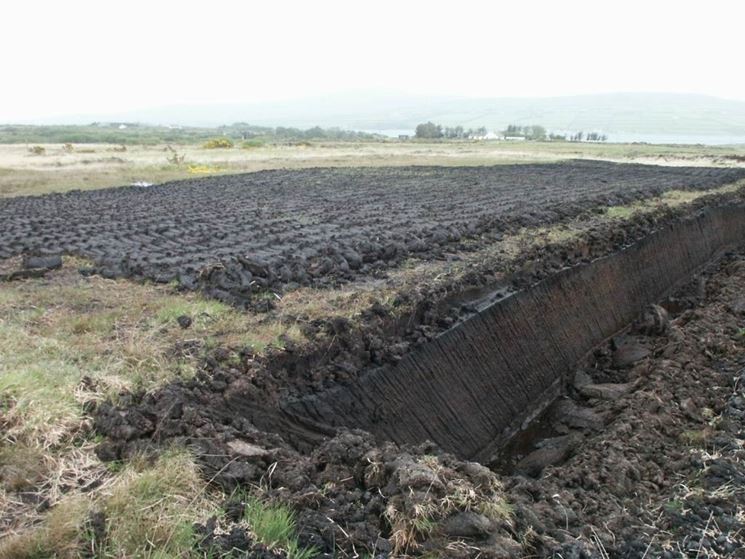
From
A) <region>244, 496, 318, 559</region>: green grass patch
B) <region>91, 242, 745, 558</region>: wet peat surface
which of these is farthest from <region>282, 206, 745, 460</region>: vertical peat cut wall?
<region>244, 496, 318, 559</region>: green grass patch

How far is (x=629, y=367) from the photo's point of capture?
9984mm

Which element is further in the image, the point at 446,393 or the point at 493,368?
the point at 493,368

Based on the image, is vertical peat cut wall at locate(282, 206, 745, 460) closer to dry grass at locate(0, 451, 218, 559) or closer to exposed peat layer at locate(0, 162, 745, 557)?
exposed peat layer at locate(0, 162, 745, 557)

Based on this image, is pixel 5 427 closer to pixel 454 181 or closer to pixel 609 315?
pixel 609 315

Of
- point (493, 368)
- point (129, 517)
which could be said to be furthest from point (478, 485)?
point (493, 368)

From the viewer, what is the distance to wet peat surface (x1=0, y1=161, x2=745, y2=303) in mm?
9336

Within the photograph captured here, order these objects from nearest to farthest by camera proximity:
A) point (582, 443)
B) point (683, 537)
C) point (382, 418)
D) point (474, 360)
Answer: point (683, 537) < point (382, 418) < point (582, 443) < point (474, 360)

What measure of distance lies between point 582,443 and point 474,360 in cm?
164

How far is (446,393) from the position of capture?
7535mm

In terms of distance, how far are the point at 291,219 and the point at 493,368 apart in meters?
7.07

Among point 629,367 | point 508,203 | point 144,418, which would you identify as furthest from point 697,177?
point 144,418

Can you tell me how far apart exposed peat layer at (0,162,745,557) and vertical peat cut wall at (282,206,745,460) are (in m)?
0.09

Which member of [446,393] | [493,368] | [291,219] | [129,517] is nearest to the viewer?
[129,517]

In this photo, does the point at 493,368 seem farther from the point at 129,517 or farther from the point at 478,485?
the point at 129,517
